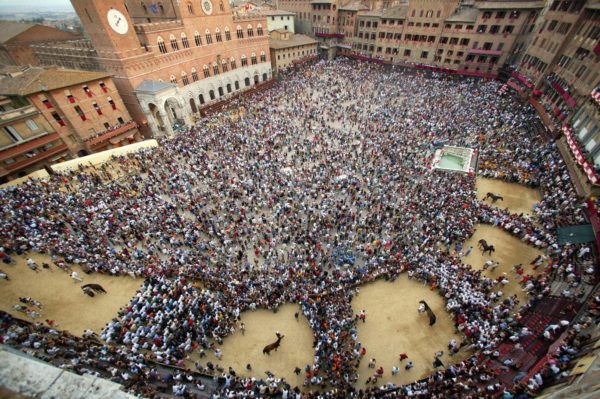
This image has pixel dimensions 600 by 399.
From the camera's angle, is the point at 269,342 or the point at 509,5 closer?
the point at 269,342

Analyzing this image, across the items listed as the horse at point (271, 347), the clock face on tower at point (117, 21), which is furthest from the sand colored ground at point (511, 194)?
the clock face on tower at point (117, 21)

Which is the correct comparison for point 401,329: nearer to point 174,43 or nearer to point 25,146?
point 25,146

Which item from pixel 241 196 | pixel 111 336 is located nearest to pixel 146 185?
pixel 241 196

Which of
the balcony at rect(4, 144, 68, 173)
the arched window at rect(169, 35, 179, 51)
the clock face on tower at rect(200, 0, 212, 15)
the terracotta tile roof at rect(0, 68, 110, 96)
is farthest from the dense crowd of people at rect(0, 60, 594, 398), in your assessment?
the clock face on tower at rect(200, 0, 212, 15)

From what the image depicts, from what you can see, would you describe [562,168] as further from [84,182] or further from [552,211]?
[84,182]

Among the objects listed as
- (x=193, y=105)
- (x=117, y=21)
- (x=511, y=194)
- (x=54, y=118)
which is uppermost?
(x=117, y=21)

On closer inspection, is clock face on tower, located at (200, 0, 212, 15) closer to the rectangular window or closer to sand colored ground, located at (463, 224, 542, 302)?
the rectangular window

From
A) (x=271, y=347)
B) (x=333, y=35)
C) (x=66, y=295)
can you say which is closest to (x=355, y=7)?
(x=333, y=35)
